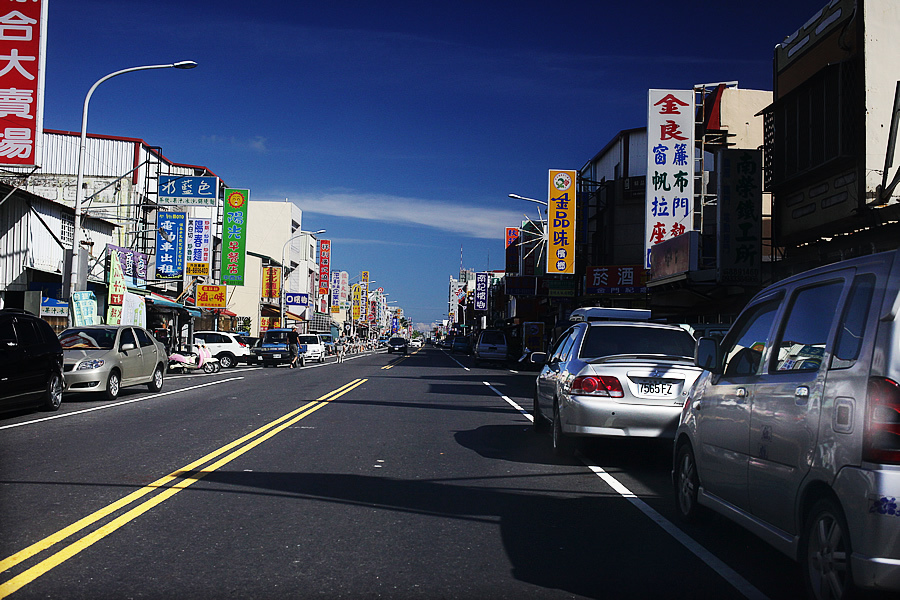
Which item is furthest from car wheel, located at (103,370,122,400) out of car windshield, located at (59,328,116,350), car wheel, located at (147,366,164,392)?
car wheel, located at (147,366,164,392)

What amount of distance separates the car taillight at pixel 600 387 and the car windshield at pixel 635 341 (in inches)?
33.2

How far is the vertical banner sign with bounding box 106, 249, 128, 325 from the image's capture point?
2789cm

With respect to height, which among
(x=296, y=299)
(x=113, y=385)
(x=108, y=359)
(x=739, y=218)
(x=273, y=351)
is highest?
(x=739, y=218)

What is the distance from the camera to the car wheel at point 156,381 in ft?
64.5

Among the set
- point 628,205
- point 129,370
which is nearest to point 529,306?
point 628,205

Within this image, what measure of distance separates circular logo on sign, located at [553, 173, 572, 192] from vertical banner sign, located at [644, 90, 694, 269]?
11.2 meters

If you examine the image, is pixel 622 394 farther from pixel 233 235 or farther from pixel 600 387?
pixel 233 235

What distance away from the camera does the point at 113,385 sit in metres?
17.4

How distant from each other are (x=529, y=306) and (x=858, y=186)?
5521 cm

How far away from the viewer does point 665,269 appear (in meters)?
26.3

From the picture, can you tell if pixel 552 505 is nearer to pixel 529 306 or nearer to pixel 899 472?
pixel 899 472

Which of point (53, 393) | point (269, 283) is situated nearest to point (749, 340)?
point (53, 393)

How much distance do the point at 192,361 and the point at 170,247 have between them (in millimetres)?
12842

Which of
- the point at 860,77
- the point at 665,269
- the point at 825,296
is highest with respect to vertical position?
the point at 860,77
